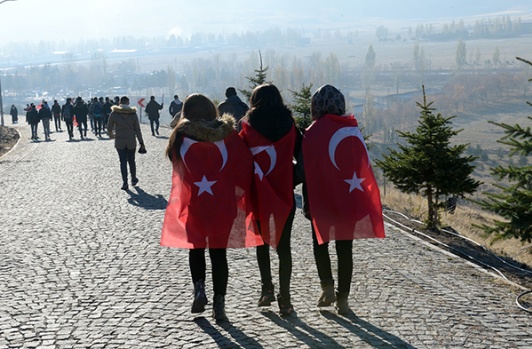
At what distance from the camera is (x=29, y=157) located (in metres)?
28.6

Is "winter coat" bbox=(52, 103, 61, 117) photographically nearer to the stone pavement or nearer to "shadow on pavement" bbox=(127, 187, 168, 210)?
"shadow on pavement" bbox=(127, 187, 168, 210)

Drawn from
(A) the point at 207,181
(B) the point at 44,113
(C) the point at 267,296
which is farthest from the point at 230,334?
(B) the point at 44,113

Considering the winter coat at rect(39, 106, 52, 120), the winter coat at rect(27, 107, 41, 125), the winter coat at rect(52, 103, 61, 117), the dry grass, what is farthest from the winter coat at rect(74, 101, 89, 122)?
the dry grass

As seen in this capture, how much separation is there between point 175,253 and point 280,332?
3947 millimetres

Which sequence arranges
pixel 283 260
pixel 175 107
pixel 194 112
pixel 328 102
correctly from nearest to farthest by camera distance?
pixel 194 112 → pixel 328 102 → pixel 283 260 → pixel 175 107

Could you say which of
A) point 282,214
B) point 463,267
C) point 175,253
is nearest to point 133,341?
point 282,214

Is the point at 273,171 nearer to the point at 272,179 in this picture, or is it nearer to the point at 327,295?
the point at 272,179

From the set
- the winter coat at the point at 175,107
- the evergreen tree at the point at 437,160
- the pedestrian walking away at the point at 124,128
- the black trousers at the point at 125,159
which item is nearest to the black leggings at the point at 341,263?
the evergreen tree at the point at 437,160

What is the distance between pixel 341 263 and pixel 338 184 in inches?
25.7

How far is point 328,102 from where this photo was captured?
7754 mm

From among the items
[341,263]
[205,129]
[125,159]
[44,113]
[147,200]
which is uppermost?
[205,129]

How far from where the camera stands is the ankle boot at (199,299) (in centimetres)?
762

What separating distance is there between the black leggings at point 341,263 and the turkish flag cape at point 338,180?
0.32 ft

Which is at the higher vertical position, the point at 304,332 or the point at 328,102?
the point at 328,102
